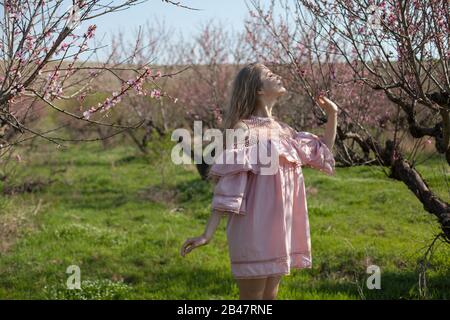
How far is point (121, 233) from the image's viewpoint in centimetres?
815

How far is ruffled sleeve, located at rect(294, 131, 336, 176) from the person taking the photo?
10.3ft

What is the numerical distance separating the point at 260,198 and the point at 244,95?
54cm

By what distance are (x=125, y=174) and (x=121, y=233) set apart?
6044 mm

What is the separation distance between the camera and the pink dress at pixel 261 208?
9.47 feet

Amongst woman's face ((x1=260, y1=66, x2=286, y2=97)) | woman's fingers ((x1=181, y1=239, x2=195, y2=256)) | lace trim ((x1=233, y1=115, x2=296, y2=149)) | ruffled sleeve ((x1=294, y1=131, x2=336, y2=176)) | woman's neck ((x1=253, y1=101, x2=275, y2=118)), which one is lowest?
woman's fingers ((x1=181, y1=239, x2=195, y2=256))

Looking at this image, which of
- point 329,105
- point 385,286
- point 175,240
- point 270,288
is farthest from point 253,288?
point 175,240

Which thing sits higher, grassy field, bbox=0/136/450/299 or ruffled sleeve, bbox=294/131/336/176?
ruffled sleeve, bbox=294/131/336/176

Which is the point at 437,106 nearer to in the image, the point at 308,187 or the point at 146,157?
the point at 308,187

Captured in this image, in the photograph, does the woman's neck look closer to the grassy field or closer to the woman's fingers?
the woman's fingers

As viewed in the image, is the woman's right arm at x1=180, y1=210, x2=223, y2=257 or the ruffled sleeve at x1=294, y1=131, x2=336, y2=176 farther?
the ruffled sleeve at x1=294, y1=131, x2=336, y2=176

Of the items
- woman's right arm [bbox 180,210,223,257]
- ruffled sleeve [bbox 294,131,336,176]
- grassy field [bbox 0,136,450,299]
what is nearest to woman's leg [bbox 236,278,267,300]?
woman's right arm [bbox 180,210,223,257]
